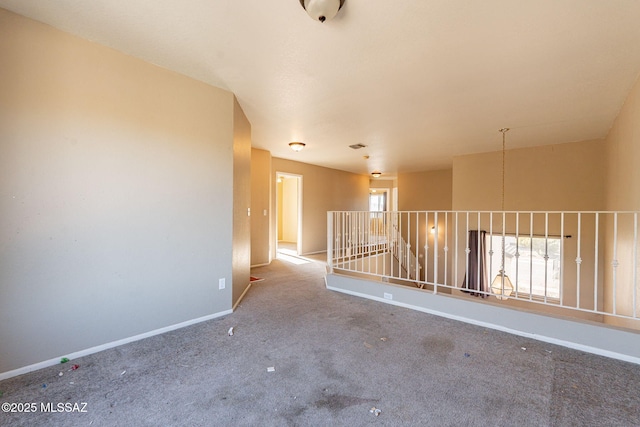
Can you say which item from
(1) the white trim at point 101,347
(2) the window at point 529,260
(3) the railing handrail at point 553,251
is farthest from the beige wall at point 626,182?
(1) the white trim at point 101,347

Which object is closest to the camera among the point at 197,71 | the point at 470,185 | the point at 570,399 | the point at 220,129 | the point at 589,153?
the point at 570,399

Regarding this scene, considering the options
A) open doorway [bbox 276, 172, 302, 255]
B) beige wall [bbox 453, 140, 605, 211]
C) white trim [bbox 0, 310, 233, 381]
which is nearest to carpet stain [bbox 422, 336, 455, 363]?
white trim [bbox 0, 310, 233, 381]

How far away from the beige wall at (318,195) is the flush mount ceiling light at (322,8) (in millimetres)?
4419

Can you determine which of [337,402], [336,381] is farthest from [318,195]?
[337,402]

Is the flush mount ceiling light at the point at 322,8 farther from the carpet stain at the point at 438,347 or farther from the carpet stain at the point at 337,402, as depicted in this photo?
the carpet stain at the point at 438,347

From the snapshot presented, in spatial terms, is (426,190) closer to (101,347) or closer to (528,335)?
(528,335)

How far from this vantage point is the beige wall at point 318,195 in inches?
258

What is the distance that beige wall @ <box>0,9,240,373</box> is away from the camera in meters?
1.79

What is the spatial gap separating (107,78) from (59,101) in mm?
401

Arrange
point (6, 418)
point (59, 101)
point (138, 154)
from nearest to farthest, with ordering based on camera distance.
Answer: point (6, 418), point (59, 101), point (138, 154)

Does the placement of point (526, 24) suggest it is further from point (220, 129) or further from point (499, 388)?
point (220, 129)

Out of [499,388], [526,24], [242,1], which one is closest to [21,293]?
[242,1]

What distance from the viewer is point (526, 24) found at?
175cm

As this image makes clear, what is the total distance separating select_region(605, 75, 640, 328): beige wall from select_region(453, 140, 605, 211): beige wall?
0.98m
